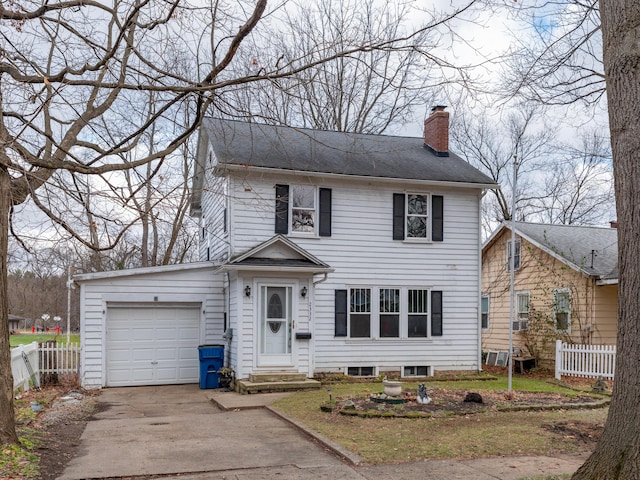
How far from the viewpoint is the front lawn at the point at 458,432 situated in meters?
7.78

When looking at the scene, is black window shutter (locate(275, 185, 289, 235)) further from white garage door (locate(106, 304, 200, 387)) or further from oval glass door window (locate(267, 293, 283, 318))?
white garage door (locate(106, 304, 200, 387))

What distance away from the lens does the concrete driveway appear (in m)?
7.15

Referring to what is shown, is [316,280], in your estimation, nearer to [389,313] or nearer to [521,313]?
[389,313]

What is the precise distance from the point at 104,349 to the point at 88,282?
171cm

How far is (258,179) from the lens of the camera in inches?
602

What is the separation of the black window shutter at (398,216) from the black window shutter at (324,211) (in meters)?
1.89

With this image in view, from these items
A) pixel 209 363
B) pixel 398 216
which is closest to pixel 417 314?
pixel 398 216

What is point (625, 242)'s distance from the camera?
5.10 m

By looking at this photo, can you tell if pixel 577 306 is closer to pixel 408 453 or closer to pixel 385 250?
pixel 385 250

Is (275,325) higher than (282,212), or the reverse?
(282,212)

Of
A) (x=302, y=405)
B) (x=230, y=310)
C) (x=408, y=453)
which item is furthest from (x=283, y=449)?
(x=230, y=310)

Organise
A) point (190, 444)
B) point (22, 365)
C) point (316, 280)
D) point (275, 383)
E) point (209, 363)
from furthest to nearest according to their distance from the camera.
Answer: point (316, 280) < point (209, 363) < point (275, 383) < point (22, 365) < point (190, 444)

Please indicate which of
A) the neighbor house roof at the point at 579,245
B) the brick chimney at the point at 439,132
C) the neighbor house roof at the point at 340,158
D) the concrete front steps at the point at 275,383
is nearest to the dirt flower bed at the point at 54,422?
the concrete front steps at the point at 275,383

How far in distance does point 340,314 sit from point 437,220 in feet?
12.4
